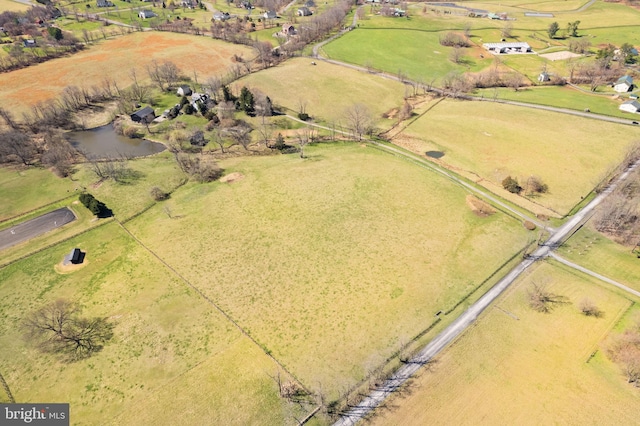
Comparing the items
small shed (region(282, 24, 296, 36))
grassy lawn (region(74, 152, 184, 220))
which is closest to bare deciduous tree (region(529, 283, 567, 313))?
grassy lawn (region(74, 152, 184, 220))

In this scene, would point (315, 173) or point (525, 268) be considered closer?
point (525, 268)

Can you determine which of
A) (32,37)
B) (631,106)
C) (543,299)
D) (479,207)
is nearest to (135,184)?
(479,207)

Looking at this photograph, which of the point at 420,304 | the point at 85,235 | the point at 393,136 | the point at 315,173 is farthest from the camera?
the point at 393,136

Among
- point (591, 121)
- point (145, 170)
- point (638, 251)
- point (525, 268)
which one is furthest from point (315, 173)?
point (591, 121)

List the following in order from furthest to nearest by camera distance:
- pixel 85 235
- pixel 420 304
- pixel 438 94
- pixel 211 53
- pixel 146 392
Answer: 1. pixel 211 53
2. pixel 438 94
3. pixel 85 235
4. pixel 420 304
5. pixel 146 392

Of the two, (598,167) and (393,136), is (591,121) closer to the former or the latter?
(598,167)

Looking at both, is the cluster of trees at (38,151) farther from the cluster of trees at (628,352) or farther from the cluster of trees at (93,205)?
the cluster of trees at (628,352)
